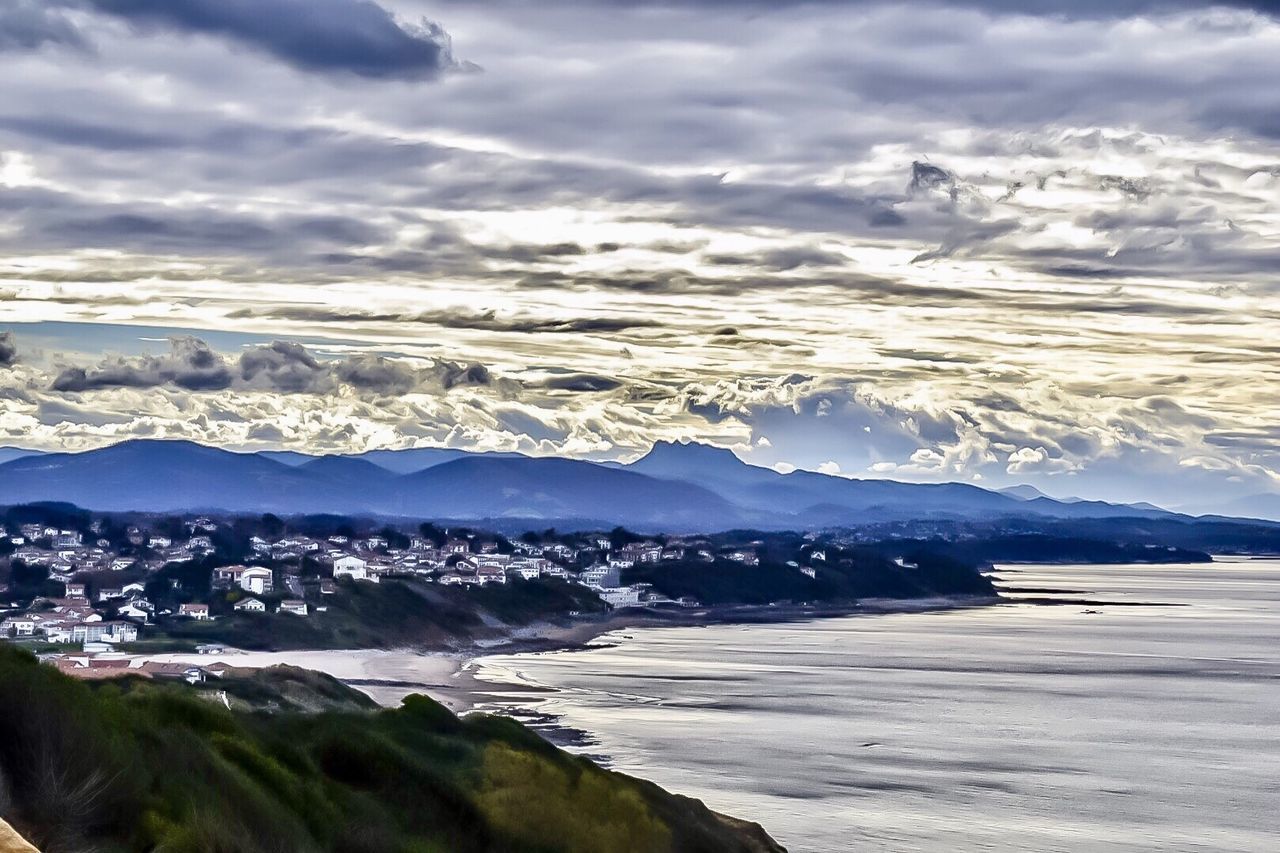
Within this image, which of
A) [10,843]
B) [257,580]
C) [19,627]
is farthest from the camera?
[257,580]

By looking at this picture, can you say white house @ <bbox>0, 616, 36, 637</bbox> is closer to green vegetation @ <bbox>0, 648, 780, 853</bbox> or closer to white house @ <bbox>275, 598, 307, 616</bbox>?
white house @ <bbox>275, 598, 307, 616</bbox>

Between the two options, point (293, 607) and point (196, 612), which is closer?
point (196, 612)

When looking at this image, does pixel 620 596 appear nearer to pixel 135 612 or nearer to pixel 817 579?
pixel 817 579

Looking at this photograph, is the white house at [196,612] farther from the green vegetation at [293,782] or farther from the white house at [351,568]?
the green vegetation at [293,782]

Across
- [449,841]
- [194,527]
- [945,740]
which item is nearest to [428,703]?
[449,841]

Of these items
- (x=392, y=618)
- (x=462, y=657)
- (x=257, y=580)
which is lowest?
(x=462, y=657)

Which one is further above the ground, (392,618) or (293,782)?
(293,782)

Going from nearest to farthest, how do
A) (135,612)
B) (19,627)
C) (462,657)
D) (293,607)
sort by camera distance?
1. (19,627)
2. (135,612)
3. (462,657)
4. (293,607)

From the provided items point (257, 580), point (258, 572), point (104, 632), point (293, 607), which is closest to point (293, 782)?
point (104, 632)
